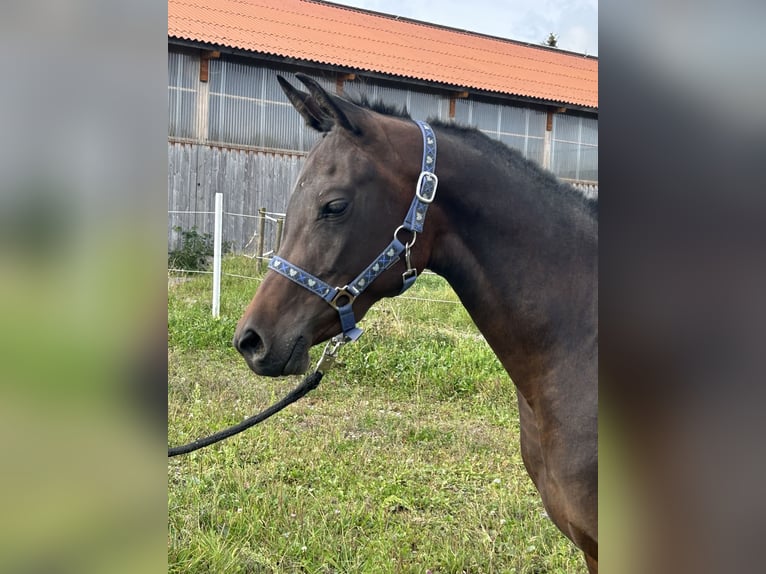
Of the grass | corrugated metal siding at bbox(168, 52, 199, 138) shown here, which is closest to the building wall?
corrugated metal siding at bbox(168, 52, 199, 138)

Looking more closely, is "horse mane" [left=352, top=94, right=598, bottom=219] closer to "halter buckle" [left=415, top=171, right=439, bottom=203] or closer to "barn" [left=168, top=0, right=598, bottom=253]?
"halter buckle" [left=415, top=171, right=439, bottom=203]

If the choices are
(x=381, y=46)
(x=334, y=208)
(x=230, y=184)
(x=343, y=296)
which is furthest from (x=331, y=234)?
(x=381, y=46)

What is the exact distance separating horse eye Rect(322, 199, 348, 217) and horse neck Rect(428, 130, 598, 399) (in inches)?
11.9

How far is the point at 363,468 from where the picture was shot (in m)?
3.72

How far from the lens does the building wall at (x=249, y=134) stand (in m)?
12.2

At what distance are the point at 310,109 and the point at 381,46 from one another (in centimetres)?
1390

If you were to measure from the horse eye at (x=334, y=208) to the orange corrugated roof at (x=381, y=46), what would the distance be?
1043 cm

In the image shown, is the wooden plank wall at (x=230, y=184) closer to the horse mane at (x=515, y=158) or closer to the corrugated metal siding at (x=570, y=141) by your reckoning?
the corrugated metal siding at (x=570, y=141)

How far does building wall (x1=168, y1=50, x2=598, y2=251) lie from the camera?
40.0 ft

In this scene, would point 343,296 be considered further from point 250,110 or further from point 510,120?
point 510,120

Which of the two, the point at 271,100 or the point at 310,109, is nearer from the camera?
the point at 310,109

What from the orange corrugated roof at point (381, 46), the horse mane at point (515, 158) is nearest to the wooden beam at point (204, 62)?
the orange corrugated roof at point (381, 46)
